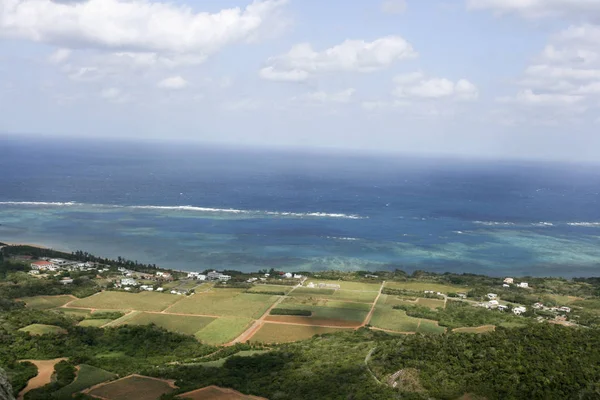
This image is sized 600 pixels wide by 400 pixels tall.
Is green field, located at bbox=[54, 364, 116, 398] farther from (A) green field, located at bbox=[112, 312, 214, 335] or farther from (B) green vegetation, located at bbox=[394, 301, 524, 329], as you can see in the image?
(B) green vegetation, located at bbox=[394, 301, 524, 329]

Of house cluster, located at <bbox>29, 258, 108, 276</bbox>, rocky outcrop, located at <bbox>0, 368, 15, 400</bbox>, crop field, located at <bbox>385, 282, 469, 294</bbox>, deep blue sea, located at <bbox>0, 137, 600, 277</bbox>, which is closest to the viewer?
rocky outcrop, located at <bbox>0, 368, 15, 400</bbox>

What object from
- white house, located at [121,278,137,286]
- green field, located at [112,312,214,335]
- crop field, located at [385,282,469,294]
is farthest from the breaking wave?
green field, located at [112,312,214,335]

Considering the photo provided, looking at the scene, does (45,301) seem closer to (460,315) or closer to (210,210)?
(460,315)

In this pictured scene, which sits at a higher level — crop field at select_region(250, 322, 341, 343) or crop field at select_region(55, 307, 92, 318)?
crop field at select_region(250, 322, 341, 343)

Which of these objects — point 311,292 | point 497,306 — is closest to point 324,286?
point 311,292

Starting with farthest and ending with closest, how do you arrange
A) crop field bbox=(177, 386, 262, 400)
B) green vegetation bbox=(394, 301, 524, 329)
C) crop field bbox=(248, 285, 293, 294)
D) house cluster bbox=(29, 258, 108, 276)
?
house cluster bbox=(29, 258, 108, 276) < crop field bbox=(248, 285, 293, 294) < green vegetation bbox=(394, 301, 524, 329) < crop field bbox=(177, 386, 262, 400)

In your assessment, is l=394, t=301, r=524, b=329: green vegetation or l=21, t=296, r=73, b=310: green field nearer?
l=394, t=301, r=524, b=329: green vegetation

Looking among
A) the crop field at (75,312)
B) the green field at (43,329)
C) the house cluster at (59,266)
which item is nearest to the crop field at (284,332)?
the green field at (43,329)
